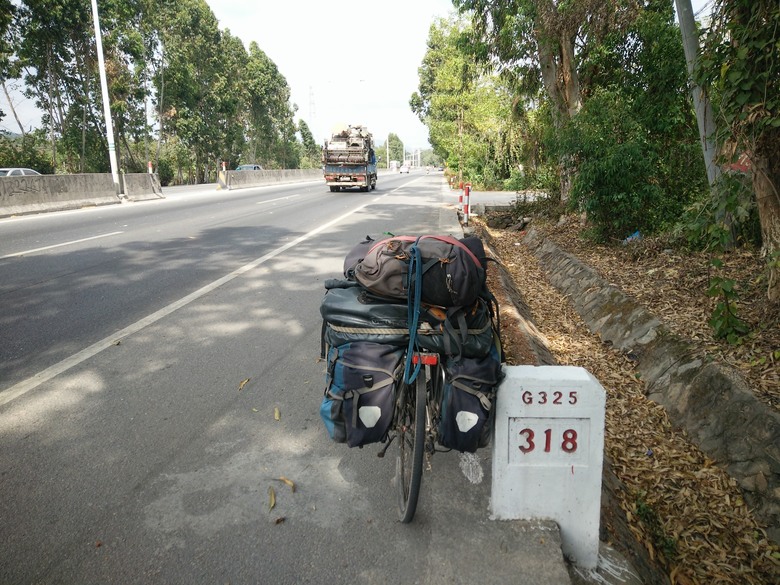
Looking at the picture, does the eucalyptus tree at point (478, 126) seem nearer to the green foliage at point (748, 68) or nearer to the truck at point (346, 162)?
the truck at point (346, 162)

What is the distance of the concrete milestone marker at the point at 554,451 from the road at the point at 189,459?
0.99ft

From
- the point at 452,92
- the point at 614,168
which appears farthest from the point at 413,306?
the point at 452,92

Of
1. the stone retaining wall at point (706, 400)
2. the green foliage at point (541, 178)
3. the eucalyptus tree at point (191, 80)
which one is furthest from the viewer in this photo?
the eucalyptus tree at point (191, 80)

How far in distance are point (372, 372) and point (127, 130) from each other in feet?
154

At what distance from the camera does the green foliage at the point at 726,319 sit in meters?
4.25

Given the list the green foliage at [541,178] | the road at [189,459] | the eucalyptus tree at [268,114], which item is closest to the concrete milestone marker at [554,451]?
the road at [189,459]

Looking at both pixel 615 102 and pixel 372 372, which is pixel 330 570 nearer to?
pixel 372 372

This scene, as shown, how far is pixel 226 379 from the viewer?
4.29 m

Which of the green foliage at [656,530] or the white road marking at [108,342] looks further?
the white road marking at [108,342]

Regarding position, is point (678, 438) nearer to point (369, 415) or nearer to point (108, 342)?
point (369, 415)

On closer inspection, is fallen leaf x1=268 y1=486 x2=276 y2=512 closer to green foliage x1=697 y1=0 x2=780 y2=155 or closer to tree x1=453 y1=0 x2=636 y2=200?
green foliage x1=697 y1=0 x2=780 y2=155

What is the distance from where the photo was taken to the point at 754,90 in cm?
429

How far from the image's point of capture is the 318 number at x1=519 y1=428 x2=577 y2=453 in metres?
2.46

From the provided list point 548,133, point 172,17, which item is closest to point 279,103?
point 172,17
